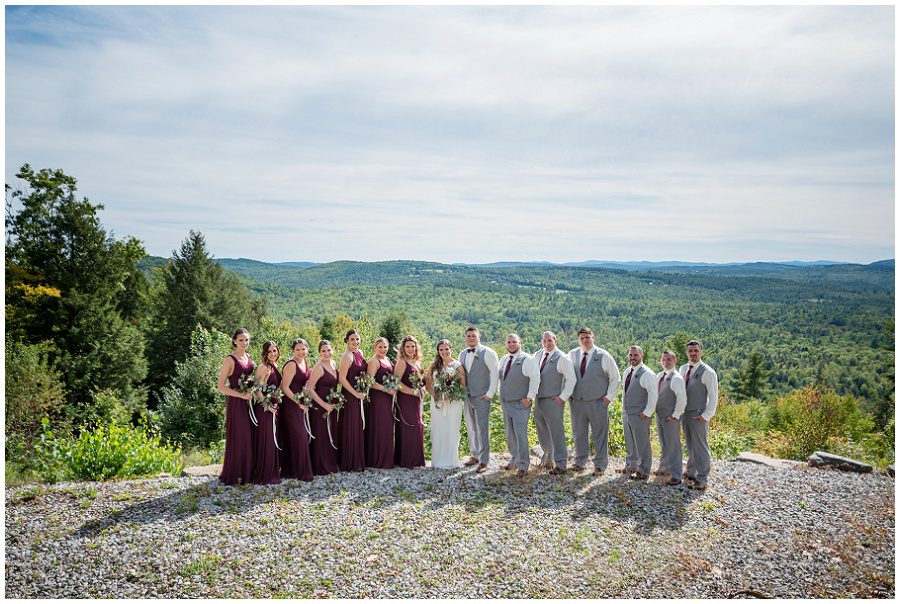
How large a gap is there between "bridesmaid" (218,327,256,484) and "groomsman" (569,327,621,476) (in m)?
5.07

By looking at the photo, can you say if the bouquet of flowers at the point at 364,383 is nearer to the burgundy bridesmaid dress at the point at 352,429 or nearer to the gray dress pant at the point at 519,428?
the burgundy bridesmaid dress at the point at 352,429

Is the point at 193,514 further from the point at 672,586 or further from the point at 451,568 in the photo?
the point at 672,586

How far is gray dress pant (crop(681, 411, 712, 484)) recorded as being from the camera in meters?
9.43

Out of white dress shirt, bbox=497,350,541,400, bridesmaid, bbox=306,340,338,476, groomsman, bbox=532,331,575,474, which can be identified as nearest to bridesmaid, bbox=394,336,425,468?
bridesmaid, bbox=306,340,338,476

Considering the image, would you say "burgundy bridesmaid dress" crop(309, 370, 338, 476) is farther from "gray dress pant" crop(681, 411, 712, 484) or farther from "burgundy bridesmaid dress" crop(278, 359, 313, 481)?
"gray dress pant" crop(681, 411, 712, 484)

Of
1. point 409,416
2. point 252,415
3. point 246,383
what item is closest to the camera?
point 246,383

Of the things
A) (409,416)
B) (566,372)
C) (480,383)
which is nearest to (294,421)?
(409,416)

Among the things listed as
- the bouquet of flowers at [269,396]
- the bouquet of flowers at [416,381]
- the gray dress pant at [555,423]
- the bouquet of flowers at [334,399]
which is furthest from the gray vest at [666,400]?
the bouquet of flowers at [269,396]

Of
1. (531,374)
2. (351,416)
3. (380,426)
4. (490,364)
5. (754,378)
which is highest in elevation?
(490,364)

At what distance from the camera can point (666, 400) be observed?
955cm

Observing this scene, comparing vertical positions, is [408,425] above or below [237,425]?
below

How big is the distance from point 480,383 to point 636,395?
2.48m

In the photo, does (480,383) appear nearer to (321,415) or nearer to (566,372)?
(566,372)

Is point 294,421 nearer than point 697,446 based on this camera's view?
Yes
